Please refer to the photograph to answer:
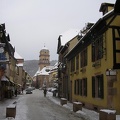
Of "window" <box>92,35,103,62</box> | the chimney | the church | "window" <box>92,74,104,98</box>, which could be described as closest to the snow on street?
"window" <box>92,74,104,98</box>

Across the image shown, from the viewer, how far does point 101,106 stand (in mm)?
21375

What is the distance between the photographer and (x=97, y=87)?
76.1 ft

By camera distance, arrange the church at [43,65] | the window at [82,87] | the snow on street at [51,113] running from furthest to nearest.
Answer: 1. the church at [43,65]
2. the window at [82,87]
3. the snow on street at [51,113]

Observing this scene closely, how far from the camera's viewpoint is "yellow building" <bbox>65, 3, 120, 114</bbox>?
19.2 metres

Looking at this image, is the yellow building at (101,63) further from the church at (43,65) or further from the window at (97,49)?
the church at (43,65)

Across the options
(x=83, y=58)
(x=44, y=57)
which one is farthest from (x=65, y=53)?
(x=44, y=57)

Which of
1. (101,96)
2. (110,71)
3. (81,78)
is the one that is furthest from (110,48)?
(81,78)

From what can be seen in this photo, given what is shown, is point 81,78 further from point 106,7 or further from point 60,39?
point 60,39

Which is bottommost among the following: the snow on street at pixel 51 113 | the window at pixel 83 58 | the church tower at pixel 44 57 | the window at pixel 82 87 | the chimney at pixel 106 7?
the snow on street at pixel 51 113

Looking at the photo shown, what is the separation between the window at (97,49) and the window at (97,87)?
162cm

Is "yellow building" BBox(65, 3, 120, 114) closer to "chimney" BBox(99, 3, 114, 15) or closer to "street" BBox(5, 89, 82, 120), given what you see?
"chimney" BBox(99, 3, 114, 15)

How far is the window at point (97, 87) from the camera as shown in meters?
21.8

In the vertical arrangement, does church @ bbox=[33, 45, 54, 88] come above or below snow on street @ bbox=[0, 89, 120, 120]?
above

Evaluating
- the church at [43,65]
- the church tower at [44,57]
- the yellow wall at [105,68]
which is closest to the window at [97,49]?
the yellow wall at [105,68]
